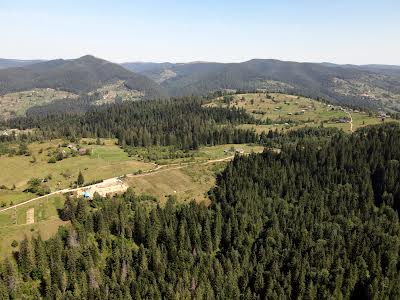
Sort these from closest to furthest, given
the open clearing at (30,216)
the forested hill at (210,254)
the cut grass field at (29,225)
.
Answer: the forested hill at (210,254)
the cut grass field at (29,225)
the open clearing at (30,216)

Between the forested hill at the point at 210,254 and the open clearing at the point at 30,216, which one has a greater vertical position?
the open clearing at the point at 30,216

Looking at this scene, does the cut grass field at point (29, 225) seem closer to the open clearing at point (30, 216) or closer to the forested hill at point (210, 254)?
the open clearing at point (30, 216)

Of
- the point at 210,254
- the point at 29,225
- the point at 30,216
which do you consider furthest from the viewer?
the point at 210,254

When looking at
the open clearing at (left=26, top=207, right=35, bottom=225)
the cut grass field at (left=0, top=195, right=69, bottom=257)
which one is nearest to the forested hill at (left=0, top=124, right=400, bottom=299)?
the cut grass field at (left=0, top=195, right=69, bottom=257)

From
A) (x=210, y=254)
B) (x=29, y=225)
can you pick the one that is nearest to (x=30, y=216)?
(x=29, y=225)

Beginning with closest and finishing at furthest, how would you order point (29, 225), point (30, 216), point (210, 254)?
1. point (29, 225)
2. point (30, 216)
3. point (210, 254)

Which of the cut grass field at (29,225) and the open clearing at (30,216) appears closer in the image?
the cut grass field at (29,225)

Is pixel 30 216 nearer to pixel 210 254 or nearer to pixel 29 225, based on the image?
pixel 29 225

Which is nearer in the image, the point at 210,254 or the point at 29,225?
the point at 29,225

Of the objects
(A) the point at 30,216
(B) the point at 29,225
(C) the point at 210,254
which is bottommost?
(C) the point at 210,254

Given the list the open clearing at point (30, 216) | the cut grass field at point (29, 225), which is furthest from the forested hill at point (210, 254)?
the open clearing at point (30, 216)

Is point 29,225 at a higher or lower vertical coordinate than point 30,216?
higher
